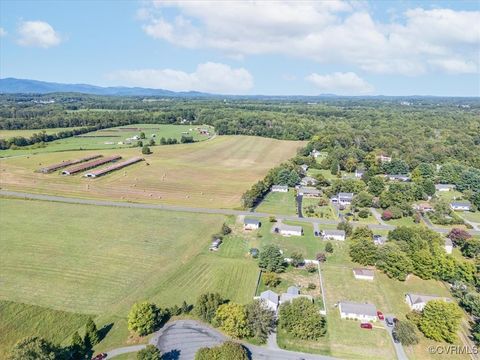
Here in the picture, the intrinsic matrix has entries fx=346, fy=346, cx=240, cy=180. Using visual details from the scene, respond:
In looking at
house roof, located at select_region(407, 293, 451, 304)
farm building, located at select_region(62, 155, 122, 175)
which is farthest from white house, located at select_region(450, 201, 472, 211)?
farm building, located at select_region(62, 155, 122, 175)

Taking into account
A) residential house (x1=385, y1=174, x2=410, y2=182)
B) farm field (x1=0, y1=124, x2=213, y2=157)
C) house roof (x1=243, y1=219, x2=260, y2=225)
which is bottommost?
house roof (x1=243, y1=219, x2=260, y2=225)

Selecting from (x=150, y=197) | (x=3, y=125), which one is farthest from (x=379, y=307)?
(x=3, y=125)

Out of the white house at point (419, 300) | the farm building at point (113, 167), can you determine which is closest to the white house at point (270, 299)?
the white house at point (419, 300)

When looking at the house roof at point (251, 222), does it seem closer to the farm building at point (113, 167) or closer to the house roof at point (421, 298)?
the house roof at point (421, 298)

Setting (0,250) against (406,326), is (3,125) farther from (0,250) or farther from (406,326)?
(406,326)

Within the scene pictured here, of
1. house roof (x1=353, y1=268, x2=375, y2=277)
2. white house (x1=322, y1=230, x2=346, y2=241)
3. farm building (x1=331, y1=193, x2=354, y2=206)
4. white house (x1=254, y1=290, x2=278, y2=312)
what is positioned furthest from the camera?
farm building (x1=331, y1=193, x2=354, y2=206)

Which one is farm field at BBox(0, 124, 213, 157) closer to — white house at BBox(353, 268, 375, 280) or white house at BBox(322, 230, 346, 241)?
white house at BBox(322, 230, 346, 241)
